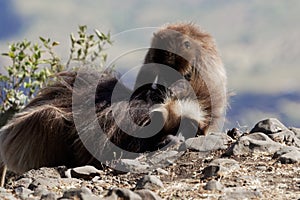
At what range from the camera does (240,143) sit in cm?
474

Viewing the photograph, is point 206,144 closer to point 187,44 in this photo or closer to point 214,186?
point 214,186

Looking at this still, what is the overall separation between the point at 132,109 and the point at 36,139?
94cm

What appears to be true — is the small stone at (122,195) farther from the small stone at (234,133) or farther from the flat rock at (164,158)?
the small stone at (234,133)

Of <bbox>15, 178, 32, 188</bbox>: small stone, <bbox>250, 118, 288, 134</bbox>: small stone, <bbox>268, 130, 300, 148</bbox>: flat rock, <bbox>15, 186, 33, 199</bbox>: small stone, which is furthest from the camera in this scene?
<bbox>250, 118, 288, 134</bbox>: small stone

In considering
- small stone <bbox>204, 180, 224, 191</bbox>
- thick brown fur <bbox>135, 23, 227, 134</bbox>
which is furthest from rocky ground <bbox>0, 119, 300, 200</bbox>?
thick brown fur <bbox>135, 23, 227, 134</bbox>

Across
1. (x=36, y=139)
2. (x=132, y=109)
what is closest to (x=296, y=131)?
(x=132, y=109)

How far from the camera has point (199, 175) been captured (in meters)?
4.27

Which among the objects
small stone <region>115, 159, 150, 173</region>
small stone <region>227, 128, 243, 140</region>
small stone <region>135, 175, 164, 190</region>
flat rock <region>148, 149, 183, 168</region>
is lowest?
small stone <region>135, 175, 164, 190</region>

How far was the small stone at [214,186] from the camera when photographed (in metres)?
3.86

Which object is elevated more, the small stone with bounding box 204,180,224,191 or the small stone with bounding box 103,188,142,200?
the small stone with bounding box 204,180,224,191

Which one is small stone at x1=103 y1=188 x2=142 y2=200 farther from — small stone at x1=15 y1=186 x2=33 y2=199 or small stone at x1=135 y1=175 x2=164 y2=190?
small stone at x1=15 y1=186 x2=33 y2=199

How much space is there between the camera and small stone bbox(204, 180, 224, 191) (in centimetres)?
386

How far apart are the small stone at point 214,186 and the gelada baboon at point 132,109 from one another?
5.00ft

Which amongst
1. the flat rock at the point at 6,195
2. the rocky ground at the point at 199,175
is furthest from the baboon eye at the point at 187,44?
the flat rock at the point at 6,195
